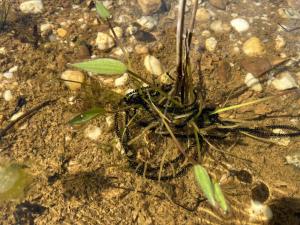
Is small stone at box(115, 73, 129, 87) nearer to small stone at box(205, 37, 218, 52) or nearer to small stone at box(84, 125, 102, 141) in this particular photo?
small stone at box(84, 125, 102, 141)

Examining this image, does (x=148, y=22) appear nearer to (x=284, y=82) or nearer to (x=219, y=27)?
(x=219, y=27)

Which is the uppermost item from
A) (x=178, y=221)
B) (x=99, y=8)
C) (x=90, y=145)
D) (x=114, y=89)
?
(x=99, y=8)

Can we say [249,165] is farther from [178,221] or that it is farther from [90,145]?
[90,145]

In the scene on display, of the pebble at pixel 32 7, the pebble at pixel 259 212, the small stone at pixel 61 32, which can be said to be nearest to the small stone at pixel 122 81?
the small stone at pixel 61 32

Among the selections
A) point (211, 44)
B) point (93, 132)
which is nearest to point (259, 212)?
point (93, 132)

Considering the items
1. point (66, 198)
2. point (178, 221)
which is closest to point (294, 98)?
point (178, 221)

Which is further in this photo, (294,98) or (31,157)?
(294,98)
